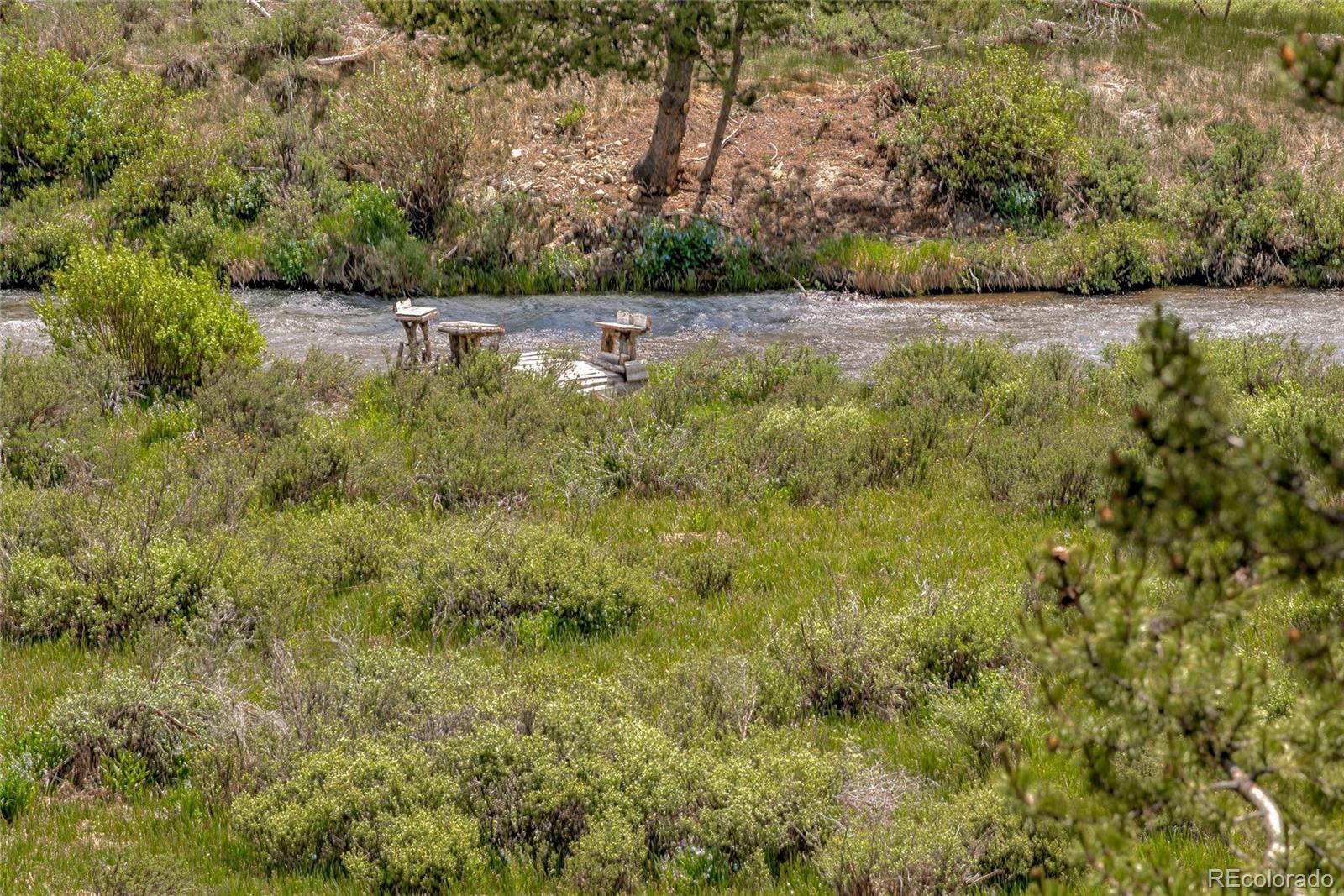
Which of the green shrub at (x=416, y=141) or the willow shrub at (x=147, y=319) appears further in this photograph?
the green shrub at (x=416, y=141)

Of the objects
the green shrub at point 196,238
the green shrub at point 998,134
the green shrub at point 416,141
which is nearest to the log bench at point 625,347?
the green shrub at point 416,141

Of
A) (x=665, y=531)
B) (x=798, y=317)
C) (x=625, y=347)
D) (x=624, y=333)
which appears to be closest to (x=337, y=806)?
(x=665, y=531)

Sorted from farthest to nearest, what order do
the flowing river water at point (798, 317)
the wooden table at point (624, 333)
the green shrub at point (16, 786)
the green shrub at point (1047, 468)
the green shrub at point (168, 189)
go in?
the green shrub at point (168, 189)
the flowing river water at point (798, 317)
the wooden table at point (624, 333)
the green shrub at point (1047, 468)
the green shrub at point (16, 786)

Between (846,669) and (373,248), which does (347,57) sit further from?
(846,669)

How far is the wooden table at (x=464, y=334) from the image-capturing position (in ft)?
48.0

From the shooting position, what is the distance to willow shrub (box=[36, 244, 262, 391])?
13633 mm

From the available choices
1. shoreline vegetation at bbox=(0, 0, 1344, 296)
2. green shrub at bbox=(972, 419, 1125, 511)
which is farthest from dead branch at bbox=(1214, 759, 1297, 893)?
shoreline vegetation at bbox=(0, 0, 1344, 296)

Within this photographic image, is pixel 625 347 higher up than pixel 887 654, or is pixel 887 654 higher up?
pixel 625 347

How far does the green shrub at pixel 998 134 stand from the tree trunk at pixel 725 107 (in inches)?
135

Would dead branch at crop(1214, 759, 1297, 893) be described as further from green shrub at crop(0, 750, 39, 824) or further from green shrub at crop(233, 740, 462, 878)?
green shrub at crop(0, 750, 39, 824)

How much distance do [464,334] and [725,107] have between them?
878cm

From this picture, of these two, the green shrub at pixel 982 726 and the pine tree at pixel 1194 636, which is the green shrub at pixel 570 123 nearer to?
the green shrub at pixel 982 726

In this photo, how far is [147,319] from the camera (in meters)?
13.7

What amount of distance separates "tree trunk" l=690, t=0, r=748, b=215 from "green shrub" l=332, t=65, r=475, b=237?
399 cm
